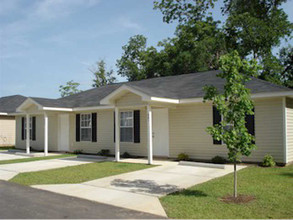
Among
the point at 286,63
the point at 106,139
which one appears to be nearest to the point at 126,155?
the point at 106,139

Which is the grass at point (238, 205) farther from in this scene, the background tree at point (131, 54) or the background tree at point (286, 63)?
the background tree at point (131, 54)

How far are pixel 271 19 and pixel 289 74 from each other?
6.12 m

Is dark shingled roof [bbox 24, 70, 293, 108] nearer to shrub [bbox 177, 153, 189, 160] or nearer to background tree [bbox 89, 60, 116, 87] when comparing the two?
shrub [bbox 177, 153, 189, 160]

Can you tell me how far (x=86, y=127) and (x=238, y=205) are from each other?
1238cm

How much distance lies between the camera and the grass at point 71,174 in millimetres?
9017

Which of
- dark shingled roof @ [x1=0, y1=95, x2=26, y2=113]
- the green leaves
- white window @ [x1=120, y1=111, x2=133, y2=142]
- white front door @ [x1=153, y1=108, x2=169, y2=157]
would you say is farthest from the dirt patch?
dark shingled roof @ [x1=0, y1=95, x2=26, y2=113]

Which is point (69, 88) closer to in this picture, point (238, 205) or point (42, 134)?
point (42, 134)

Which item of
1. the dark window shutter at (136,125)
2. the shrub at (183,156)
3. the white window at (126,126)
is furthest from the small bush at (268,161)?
the white window at (126,126)

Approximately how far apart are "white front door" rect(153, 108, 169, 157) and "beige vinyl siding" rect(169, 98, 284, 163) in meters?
0.27

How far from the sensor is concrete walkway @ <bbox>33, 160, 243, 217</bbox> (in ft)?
21.4

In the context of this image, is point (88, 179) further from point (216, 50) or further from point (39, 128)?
point (216, 50)

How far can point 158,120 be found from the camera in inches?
559

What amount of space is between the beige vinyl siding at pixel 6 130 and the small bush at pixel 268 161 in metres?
22.5

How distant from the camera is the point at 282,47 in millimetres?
32000
